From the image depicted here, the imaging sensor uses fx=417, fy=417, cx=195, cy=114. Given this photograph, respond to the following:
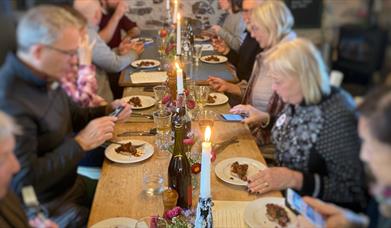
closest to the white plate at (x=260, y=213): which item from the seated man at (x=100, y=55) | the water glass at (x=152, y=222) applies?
the water glass at (x=152, y=222)

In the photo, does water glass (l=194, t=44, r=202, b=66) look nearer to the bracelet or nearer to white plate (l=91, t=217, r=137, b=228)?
the bracelet

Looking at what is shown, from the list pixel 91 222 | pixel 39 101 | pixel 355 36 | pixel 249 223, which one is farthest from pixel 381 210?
pixel 355 36

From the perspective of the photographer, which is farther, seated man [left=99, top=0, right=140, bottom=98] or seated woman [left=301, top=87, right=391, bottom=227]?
seated man [left=99, top=0, right=140, bottom=98]

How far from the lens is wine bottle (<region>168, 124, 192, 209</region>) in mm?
1341

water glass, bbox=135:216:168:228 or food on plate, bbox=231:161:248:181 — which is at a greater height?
water glass, bbox=135:216:168:228

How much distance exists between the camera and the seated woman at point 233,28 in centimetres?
330

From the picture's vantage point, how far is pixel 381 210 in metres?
0.82

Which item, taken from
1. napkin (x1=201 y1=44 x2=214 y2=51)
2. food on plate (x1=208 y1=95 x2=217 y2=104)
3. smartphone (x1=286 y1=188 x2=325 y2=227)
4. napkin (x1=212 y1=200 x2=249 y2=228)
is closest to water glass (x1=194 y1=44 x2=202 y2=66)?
napkin (x1=201 y1=44 x2=214 y2=51)

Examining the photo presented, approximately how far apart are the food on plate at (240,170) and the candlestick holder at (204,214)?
319 millimetres

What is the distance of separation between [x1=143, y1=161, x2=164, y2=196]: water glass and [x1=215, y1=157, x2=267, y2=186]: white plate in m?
0.21

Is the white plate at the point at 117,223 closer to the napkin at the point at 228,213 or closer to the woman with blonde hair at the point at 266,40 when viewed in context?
the napkin at the point at 228,213

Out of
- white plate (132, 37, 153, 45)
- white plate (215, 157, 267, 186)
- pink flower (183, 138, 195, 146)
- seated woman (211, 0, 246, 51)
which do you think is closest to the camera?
white plate (215, 157, 267, 186)

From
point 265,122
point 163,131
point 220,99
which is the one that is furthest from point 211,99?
point 163,131

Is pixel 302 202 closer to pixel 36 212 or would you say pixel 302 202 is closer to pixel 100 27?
pixel 36 212
